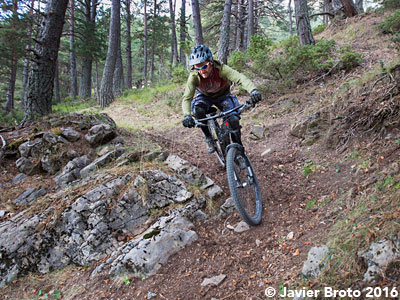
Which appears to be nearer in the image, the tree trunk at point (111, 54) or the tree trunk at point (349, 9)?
the tree trunk at point (349, 9)

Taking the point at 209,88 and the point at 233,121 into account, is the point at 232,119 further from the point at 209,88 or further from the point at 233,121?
the point at 209,88

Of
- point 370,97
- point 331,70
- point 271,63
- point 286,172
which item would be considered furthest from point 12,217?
point 331,70

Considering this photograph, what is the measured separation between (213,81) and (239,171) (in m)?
1.50

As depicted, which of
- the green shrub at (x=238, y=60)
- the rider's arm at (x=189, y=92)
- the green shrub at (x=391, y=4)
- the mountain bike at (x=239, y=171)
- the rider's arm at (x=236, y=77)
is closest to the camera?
the mountain bike at (x=239, y=171)

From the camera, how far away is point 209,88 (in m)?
4.16

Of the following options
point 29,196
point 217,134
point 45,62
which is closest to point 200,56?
point 217,134

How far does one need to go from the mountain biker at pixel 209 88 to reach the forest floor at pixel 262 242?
1216 mm

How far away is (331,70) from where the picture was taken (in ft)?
24.2

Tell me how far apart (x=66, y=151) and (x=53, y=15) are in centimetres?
363

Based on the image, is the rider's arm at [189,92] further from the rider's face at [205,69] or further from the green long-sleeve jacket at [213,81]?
the rider's face at [205,69]

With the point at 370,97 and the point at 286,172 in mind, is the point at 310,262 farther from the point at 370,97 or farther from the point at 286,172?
the point at 370,97

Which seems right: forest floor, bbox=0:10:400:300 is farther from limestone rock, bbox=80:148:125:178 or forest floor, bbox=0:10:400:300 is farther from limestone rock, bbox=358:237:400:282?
limestone rock, bbox=80:148:125:178

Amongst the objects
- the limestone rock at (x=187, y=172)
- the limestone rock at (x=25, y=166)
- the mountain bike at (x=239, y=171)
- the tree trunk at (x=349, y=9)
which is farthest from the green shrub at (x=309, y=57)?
the limestone rock at (x=25, y=166)

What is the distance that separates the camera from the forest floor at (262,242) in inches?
108
